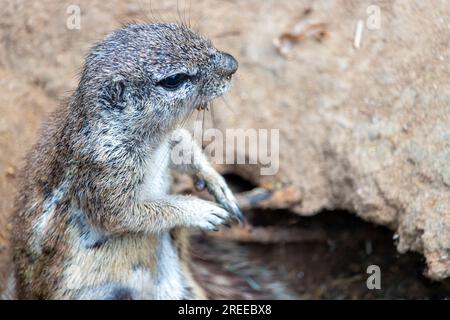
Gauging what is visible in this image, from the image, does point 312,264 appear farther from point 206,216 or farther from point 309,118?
point 206,216

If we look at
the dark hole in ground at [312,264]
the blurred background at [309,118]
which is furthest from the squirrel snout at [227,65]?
the dark hole in ground at [312,264]

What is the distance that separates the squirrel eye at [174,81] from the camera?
4.29 m

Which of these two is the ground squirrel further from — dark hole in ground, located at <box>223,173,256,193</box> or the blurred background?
dark hole in ground, located at <box>223,173,256,193</box>

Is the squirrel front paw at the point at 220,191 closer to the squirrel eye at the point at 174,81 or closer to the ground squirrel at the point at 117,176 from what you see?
the ground squirrel at the point at 117,176

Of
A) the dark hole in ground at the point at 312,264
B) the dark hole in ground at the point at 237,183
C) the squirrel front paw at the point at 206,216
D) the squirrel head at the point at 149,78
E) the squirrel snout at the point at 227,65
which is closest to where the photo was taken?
the squirrel head at the point at 149,78

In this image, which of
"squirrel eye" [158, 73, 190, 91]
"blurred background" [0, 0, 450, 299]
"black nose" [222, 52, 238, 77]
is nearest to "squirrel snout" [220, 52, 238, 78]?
"black nose" [222, 52, 238, 77]

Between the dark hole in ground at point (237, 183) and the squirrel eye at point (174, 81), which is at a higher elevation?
the dark hole in ground at point (237, 183)

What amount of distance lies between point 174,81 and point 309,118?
5.09 feet

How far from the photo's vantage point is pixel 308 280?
5719mm

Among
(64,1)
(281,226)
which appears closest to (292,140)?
(281,226)

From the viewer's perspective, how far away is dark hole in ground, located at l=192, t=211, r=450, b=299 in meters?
5.28

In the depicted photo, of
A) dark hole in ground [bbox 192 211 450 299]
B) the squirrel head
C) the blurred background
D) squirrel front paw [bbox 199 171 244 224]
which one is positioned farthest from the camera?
dark hole in ground [bbox 192 211 450 299]

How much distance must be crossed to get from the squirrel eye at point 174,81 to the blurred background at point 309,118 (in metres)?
1.27

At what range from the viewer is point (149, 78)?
14.0ft
